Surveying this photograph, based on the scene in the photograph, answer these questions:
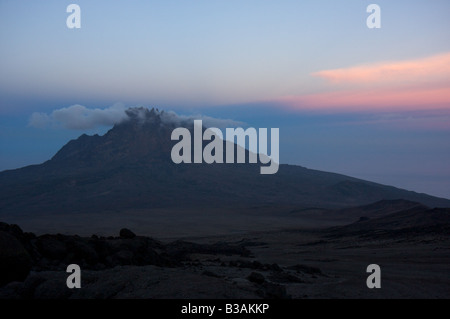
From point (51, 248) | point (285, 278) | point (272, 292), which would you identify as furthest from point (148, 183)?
point (272, 292)

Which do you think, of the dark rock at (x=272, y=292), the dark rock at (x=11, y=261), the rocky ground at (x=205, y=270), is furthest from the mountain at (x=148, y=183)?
the dark rock at (x=272, y=292)

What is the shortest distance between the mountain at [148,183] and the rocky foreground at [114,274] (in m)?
69.3

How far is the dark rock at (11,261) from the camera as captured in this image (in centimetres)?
1340

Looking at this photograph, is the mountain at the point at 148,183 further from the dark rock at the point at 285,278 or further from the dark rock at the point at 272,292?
the dark rock at the point at 272,292

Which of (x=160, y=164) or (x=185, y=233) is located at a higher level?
(x=160, y=164)

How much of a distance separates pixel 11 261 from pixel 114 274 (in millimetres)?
2897

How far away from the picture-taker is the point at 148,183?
367 feet

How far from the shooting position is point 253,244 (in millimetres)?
36906

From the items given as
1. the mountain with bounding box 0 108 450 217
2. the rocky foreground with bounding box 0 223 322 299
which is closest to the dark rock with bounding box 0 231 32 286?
the rocky foreground with bounding box 0 223 322 299

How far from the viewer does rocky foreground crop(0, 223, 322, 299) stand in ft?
36.6

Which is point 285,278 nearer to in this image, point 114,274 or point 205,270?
point 205,270
